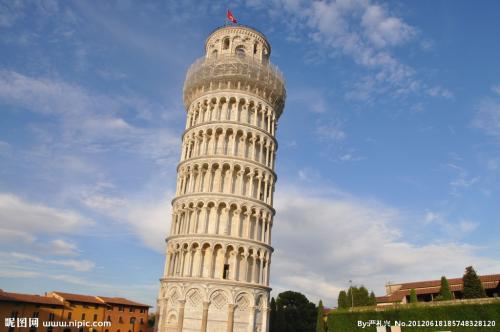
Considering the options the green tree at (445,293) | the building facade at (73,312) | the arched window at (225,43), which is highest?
the arched window at (225,43)

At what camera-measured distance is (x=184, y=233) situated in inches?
1422

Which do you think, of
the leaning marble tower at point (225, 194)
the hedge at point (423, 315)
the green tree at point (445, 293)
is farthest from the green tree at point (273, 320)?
the green tree at point (445, 293)

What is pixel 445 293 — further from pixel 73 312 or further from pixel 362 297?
pixel 73 312

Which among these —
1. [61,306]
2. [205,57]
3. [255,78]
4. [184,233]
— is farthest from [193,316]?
[61,306]

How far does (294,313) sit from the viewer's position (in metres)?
64.4

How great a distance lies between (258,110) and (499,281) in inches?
1110

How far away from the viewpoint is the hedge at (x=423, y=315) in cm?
2694

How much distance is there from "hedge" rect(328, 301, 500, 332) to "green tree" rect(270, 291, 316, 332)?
23869 millimetres

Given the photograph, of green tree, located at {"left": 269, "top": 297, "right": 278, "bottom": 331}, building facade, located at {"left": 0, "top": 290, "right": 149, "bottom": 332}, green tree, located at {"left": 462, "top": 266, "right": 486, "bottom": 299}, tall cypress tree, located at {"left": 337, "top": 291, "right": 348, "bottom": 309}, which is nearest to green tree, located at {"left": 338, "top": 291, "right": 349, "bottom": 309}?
tall cypress tree, located at {"left": 337, "top": 291, "right": 348, "bottom": 309}

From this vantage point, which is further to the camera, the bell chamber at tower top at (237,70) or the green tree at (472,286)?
the bell chamber at tower top at (237,70)

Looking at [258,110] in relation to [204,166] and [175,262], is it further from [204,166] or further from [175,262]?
[175,262]

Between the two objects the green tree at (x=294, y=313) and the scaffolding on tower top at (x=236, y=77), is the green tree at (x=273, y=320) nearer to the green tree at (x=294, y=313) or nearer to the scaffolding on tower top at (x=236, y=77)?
the green tree at (x=294, y=313)

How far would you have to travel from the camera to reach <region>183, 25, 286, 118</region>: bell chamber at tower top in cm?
4056

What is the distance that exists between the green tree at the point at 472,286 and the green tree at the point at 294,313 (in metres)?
32.2
